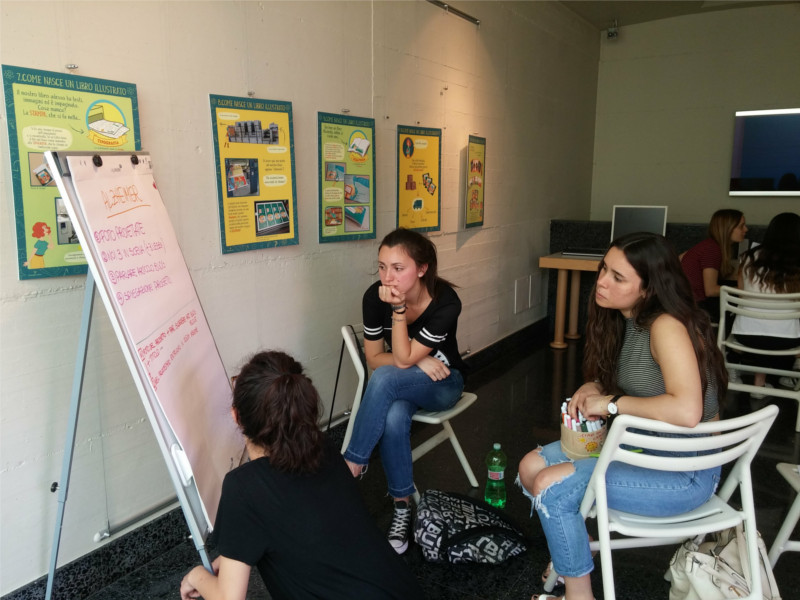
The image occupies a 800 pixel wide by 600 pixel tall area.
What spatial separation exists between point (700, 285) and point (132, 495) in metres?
3.66

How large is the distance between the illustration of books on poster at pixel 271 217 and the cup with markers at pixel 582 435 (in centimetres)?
141

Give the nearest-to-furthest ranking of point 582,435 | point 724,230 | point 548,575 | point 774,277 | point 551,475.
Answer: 1. point 551,475
2. point 582,435
3. point 548,575
4. point 774,277
5. point 724,230

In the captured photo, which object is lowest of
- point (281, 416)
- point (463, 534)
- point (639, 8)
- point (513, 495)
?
point (513, 495)

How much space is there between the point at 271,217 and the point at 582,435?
1.50 meters

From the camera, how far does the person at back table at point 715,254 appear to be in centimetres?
407

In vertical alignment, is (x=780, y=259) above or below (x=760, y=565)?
above

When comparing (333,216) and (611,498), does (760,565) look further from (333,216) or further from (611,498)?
(333,216)

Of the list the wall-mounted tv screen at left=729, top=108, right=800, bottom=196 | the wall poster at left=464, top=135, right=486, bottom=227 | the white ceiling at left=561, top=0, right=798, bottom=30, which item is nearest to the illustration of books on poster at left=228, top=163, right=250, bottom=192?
the wall poster at left=464, top=135, right=486, bottom=227

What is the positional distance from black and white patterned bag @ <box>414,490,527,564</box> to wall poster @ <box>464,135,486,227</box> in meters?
2.21

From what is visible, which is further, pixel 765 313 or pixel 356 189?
pixel 765 313

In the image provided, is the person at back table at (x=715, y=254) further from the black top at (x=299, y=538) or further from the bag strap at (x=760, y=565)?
the black top at (x=299, y=538)

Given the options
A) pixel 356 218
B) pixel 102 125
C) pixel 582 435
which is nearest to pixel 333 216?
pixel 356 218

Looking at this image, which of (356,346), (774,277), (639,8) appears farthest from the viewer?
(639,8)

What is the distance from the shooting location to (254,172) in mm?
2469
